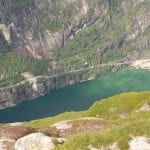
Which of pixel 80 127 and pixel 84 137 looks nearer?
pixel 84 137

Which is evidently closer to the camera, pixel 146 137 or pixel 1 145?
pixel 146 137

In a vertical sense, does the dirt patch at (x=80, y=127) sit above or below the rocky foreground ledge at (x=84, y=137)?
below

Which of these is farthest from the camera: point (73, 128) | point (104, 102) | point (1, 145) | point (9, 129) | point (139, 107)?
point (104, 102)

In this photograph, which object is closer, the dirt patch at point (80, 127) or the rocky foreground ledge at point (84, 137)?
the rocky foreground ledge at point (84, 137)

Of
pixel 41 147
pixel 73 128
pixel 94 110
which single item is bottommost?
pixel 94 110

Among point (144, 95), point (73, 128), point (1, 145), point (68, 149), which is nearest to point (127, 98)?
point (144, 95)

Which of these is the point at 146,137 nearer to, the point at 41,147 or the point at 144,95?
the point at 41,147

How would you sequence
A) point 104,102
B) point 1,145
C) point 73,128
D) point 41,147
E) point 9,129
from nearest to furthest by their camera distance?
point 41,147 < point 1,145 < point 9,129 < point 73,128 < point 104,102

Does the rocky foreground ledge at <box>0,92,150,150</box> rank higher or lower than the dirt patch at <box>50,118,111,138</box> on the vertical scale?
higher

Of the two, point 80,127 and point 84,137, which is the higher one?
point 84,137

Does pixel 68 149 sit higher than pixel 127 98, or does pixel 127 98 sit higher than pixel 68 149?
pixel 68 149

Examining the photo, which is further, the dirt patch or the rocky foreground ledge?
the dirt patch
